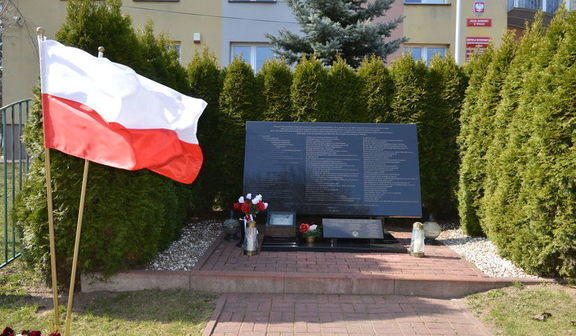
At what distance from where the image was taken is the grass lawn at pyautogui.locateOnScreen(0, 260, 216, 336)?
3633mm

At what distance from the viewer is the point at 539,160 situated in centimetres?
446

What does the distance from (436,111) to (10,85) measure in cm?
1387

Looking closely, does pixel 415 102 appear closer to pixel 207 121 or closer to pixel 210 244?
pixel 207 121

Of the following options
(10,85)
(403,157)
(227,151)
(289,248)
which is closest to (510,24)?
(403,157)

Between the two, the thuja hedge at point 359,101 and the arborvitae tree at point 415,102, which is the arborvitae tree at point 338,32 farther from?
the arborvitae tree at point 415,102

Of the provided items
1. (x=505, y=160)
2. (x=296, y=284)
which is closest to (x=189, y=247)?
(x=296, y=284)

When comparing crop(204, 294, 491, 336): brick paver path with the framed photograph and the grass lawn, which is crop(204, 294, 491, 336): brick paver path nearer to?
the grass lawn

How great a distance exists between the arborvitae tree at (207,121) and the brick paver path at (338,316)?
3.14 m

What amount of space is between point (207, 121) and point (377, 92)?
9.27 feet

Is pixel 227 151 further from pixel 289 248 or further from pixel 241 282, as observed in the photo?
pixel 241 282

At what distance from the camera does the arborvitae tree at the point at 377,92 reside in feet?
23.2

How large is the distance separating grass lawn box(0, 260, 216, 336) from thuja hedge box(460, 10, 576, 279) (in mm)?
3349

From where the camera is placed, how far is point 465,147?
6.77 m

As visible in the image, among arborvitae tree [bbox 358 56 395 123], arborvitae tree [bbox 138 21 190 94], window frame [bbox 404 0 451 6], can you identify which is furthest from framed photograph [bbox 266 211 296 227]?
window frame [bbox 404 0 451 6]
